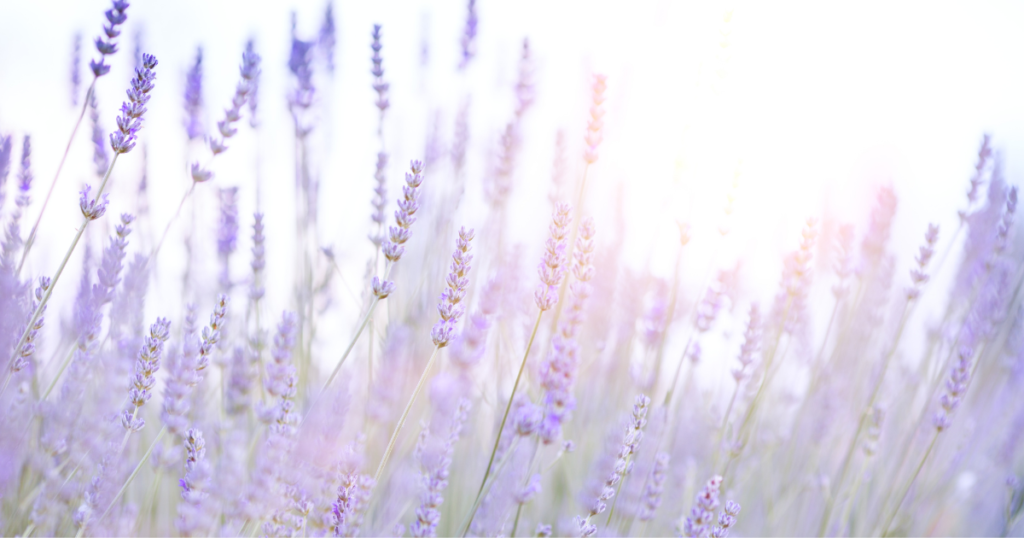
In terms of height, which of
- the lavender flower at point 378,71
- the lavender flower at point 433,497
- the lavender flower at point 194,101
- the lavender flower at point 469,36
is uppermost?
the lavender flower at point 469,36

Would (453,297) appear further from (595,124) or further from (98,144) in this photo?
(98,144)

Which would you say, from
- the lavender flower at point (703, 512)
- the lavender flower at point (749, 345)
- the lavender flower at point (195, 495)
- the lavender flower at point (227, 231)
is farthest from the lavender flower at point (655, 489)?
the lavender flower at point (227, 231)

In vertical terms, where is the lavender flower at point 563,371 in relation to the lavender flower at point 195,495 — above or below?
above

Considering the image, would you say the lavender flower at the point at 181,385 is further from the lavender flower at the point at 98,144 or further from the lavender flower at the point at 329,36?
the lavender flower at the point at 329,36

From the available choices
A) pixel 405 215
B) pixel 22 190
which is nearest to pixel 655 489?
pixel 405 215

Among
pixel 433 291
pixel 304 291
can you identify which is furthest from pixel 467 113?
pixel 304 291

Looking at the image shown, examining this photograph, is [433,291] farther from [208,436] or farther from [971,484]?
[971,484]

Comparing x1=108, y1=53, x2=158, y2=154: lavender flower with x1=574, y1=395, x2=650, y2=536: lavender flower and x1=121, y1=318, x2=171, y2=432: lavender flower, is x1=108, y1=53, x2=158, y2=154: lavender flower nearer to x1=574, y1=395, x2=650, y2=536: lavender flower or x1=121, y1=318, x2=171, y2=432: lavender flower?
x1=121, y1=318, x2=171, y2=432: lavender flower
